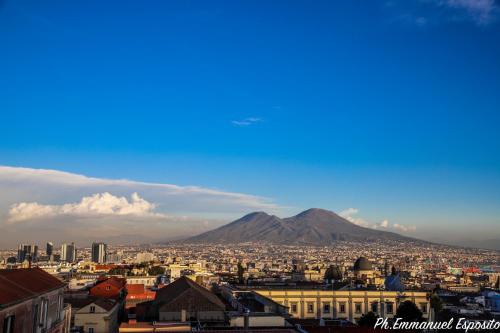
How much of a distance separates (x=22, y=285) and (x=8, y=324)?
3.27 m

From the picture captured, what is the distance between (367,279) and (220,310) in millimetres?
54388

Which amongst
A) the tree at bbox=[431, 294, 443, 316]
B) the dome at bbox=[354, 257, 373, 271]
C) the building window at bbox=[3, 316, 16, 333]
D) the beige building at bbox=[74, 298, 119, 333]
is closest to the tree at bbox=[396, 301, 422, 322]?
the tree at bbox=[431, 294, 443, 316]

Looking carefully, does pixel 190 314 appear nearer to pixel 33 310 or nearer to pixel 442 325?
pixel 33 310

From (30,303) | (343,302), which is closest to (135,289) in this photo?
(343,302)

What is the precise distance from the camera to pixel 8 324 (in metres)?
17.3

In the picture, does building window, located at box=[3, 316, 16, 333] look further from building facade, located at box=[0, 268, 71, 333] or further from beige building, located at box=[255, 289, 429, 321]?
beige building, located at box=[255, 289, 429, 321]

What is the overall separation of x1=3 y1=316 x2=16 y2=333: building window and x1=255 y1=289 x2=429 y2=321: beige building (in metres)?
40.4

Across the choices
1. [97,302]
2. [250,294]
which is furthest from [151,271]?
[97,302]

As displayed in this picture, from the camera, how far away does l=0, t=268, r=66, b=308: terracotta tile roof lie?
58.3 ft

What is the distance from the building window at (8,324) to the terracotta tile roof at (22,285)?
1.68ft

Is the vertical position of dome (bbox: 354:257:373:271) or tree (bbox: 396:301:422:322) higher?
dome (bbox: 354:257:373:271)

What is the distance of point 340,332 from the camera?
93.6 ft

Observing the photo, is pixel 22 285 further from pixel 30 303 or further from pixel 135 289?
pixel 135 289

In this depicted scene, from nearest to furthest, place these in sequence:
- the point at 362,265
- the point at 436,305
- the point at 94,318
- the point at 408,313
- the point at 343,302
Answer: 1. the point at 94,318
2. the point at 408,313
3. the point at 436,305
4. the point at 343,302
5. the point at 362,265
